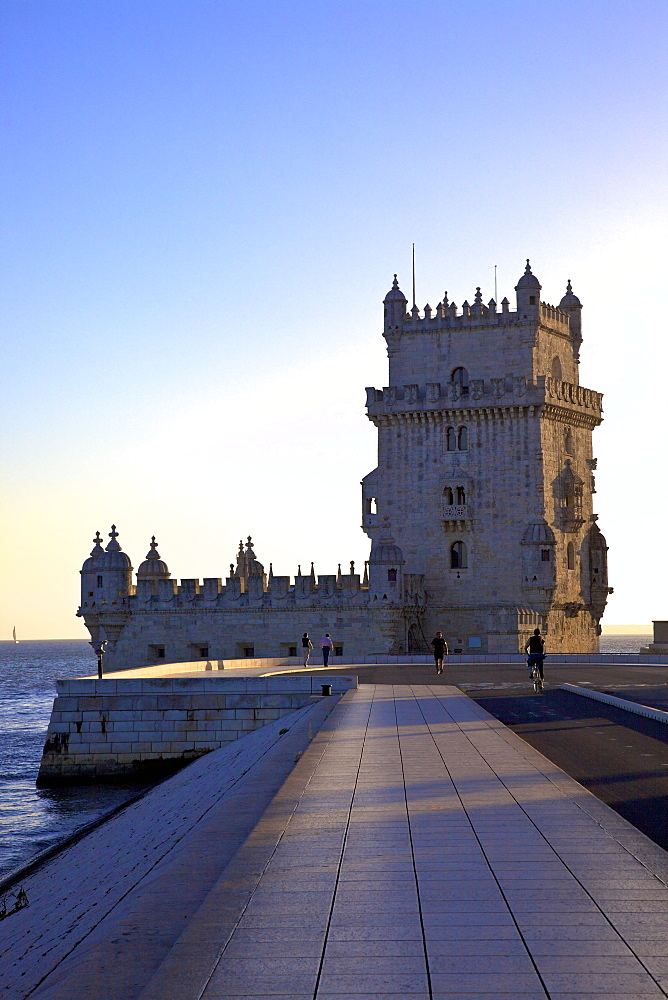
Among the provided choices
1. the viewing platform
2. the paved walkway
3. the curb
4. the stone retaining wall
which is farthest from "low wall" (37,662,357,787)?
the paved walkway

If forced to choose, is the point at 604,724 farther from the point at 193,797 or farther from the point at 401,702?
the point at 193,797

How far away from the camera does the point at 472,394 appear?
5547 centimetres

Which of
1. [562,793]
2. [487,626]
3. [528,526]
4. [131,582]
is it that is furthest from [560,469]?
[562,793]

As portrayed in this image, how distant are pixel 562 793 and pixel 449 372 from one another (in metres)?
45.0

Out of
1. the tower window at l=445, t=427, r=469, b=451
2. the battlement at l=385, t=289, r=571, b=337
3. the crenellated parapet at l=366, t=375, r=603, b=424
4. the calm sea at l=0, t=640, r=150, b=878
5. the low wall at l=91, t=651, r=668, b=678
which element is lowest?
the calm sea at l=0, t=640, r=150, b=878

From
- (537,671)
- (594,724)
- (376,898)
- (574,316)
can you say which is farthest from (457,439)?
(376,898)

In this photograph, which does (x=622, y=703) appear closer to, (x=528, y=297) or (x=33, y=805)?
(x=33, y=805)

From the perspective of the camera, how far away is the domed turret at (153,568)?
62.0m

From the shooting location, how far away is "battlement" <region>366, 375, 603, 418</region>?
5497 centimetres

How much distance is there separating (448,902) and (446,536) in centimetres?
4727

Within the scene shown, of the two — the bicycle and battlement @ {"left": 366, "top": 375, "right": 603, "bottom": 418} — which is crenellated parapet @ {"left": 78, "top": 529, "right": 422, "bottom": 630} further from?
the bicycle

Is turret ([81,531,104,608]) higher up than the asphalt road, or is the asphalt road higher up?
turret ([81,531,104,608])

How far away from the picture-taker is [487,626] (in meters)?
53.8

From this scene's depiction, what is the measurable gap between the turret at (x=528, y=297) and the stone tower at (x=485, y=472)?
0.16 feet
